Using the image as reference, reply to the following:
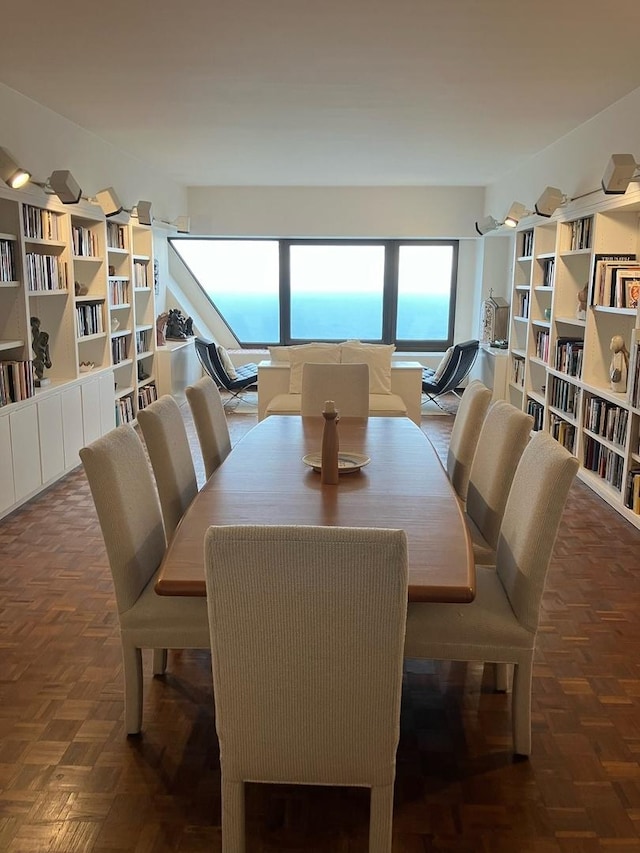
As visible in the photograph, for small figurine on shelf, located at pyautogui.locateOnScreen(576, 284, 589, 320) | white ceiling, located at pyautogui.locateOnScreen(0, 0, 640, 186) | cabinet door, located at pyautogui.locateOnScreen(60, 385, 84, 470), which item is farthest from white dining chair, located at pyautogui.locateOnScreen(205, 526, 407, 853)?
small figurine on shelf, located at pyautogui.locateOnScreen(576, 284, 589, 320)

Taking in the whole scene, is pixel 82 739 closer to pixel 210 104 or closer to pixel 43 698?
pixel 43 698

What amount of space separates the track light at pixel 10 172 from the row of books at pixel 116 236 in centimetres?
228

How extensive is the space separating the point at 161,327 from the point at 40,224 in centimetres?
340

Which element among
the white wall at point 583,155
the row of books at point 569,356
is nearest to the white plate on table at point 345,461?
the white wall at point 583,155

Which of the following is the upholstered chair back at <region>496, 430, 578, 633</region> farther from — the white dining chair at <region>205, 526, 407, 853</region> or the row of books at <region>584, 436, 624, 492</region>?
the row of books at <region>584, 436, 624, 492</region>

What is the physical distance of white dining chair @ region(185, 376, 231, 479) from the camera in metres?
3.21

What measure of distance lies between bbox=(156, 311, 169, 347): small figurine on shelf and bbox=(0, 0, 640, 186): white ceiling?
7.50ft

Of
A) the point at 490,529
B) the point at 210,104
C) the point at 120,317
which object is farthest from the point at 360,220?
the point at 490,529

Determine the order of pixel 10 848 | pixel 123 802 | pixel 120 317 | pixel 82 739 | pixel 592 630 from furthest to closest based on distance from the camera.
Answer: pixel 120 317, pixel 592 630, pixel 82 739, pixel 123 802, pixel 10 848

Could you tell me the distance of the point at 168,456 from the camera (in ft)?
8.74

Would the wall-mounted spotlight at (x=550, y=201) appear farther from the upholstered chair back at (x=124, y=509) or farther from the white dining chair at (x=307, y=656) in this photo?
the white dining chair at (x=307, y=656)

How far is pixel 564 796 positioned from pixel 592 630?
1.06 metres

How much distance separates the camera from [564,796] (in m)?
2.00

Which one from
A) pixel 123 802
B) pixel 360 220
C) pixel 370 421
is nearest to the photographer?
pixel 123 802
